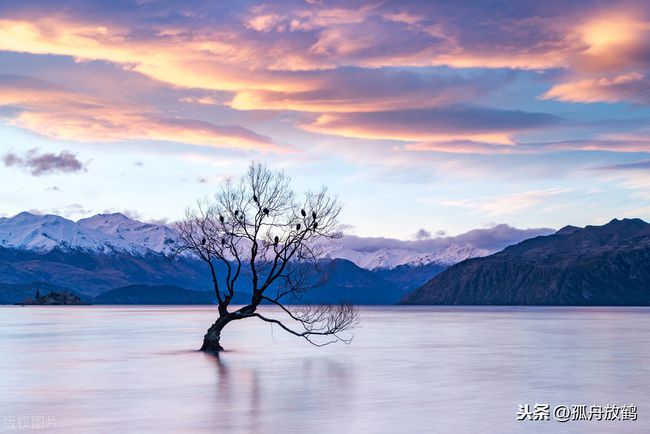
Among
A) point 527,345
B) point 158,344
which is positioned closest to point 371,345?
point 527,345

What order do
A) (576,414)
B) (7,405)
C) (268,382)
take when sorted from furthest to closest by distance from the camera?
(268,382) < (7,405) < (576,414)

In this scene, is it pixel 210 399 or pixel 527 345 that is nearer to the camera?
pixel 210 399

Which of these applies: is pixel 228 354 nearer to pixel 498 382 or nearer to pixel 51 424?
pixel 498 382

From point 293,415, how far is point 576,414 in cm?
1059

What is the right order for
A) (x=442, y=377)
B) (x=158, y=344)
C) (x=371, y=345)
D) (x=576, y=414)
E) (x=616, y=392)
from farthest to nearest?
(x=158, y=344), (x=371, y=345), (x=442, y=377), (x=616, y=392), (x=576, y=414)

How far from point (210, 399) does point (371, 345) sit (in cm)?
4143

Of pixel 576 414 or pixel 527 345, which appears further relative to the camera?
pixel 527 345

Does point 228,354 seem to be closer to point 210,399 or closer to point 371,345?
point 371,345

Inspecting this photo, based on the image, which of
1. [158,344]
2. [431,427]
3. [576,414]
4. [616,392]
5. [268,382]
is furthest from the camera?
[158,344]

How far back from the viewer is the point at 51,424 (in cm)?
2900

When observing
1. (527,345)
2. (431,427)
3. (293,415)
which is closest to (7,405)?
(293,415)

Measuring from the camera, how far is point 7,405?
112ft

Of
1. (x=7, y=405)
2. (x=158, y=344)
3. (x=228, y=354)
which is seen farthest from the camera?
(x=158, y=344)

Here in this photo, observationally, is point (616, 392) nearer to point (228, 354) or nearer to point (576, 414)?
point (576, 414)
